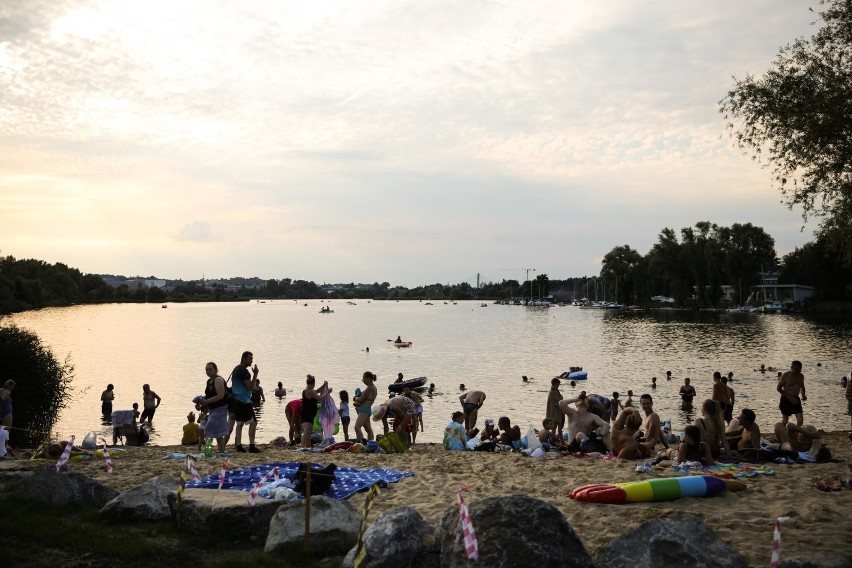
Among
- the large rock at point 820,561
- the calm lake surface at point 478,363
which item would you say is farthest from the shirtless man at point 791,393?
the large rock at point 820,561

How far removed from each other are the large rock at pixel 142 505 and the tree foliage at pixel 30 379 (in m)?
12.3

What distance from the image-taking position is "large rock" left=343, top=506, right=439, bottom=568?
6.32 m

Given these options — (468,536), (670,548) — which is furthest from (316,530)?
(670,548)

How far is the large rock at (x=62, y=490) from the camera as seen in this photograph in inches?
324

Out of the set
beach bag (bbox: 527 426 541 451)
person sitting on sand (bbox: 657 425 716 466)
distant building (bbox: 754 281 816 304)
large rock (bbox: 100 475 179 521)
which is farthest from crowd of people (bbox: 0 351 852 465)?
distant building (bbox: 754 281 816 304)

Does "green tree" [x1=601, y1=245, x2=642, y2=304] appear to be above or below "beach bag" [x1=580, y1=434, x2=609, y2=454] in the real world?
above

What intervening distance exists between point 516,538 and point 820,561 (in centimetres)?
253

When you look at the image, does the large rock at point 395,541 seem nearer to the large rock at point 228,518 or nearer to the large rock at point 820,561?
the large rock at point 228,518

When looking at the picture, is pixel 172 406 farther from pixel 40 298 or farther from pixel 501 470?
pixel 40 298

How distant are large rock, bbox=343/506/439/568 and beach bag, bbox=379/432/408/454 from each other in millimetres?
7362

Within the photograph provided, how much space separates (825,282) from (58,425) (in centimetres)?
11501

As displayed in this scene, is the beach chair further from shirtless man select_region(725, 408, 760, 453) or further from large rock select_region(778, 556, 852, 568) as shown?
large rock select_region(778, 556, 852, 568)

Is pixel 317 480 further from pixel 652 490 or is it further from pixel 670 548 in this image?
pixel 670 548

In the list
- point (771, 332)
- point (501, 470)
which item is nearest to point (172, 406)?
point (501, 470)
